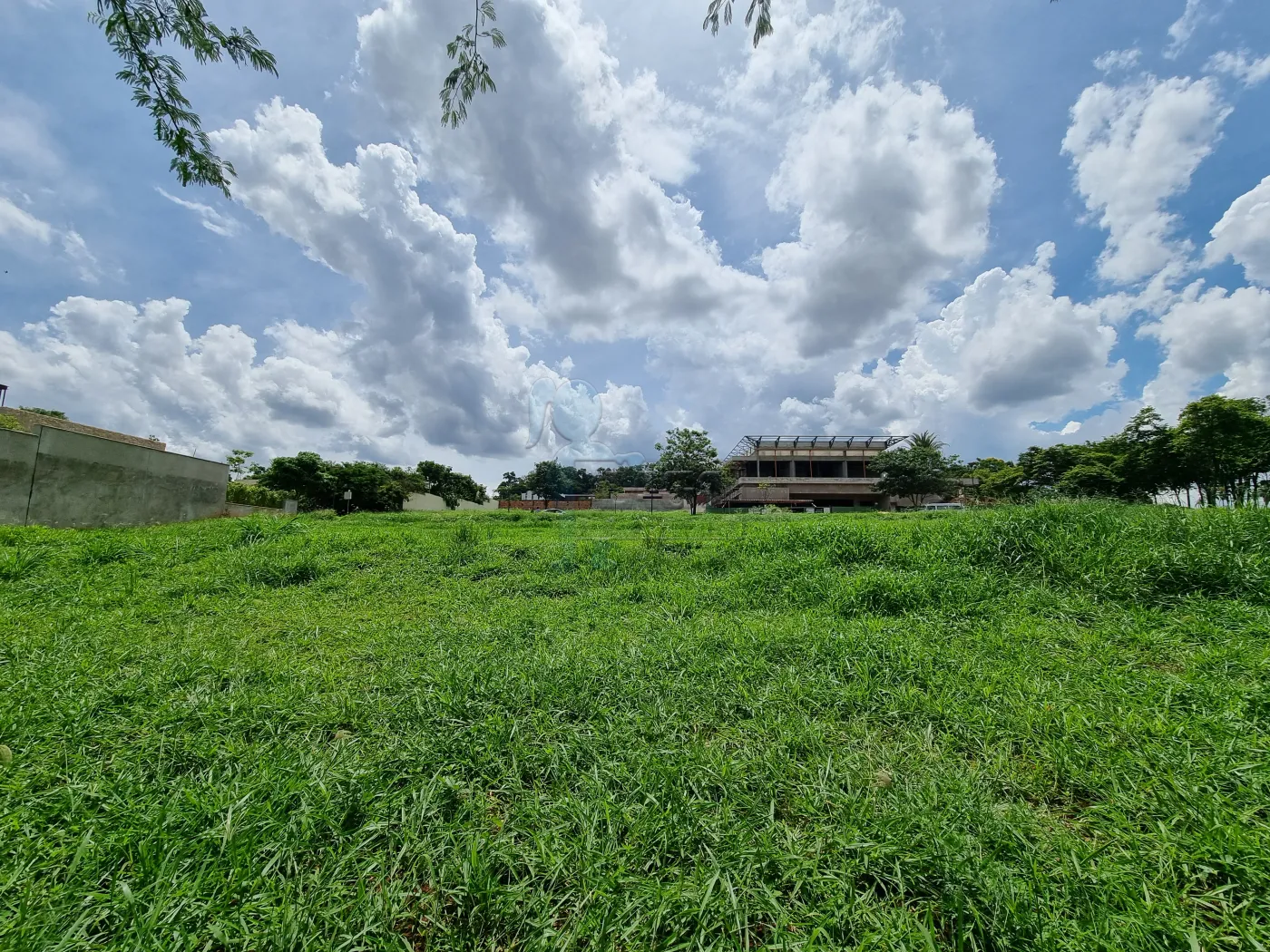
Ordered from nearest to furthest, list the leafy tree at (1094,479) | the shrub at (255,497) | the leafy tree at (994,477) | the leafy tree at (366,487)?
1. the shrub at (255,497)
2. the leafy tree at (1094,479)
3. the leafy tree at (366,487)
4. the leafy tree at (994,477)

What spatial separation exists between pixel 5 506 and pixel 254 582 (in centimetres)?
1256

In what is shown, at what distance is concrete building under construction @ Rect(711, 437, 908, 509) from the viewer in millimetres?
52656

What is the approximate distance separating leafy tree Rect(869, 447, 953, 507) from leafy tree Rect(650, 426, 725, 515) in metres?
17.0

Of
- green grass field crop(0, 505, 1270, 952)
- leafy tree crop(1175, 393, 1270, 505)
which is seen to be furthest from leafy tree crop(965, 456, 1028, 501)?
green grass field crop(0, 505, 1270, 952)

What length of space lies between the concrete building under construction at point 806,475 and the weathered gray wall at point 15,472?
4696 centimetres

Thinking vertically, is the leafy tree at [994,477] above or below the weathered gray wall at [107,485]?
above

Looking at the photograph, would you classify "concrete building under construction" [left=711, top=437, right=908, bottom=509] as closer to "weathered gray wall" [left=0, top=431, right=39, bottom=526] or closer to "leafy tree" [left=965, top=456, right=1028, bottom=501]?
"leafy tree" [left=965, top=456, right=1028, bottom=501]

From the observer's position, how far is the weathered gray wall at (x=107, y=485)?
12820 millimetres

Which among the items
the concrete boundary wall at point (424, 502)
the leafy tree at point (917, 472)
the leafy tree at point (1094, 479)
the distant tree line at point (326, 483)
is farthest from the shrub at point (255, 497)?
the leafy tree at point (1094, 479)

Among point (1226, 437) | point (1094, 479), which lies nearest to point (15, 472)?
point (1226, 437)

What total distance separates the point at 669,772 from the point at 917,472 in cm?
4928

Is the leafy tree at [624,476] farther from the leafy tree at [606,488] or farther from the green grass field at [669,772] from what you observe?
the green grass field at [669,772]

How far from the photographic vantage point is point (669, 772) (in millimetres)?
2000

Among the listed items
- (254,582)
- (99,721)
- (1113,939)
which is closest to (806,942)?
(1113,939)
